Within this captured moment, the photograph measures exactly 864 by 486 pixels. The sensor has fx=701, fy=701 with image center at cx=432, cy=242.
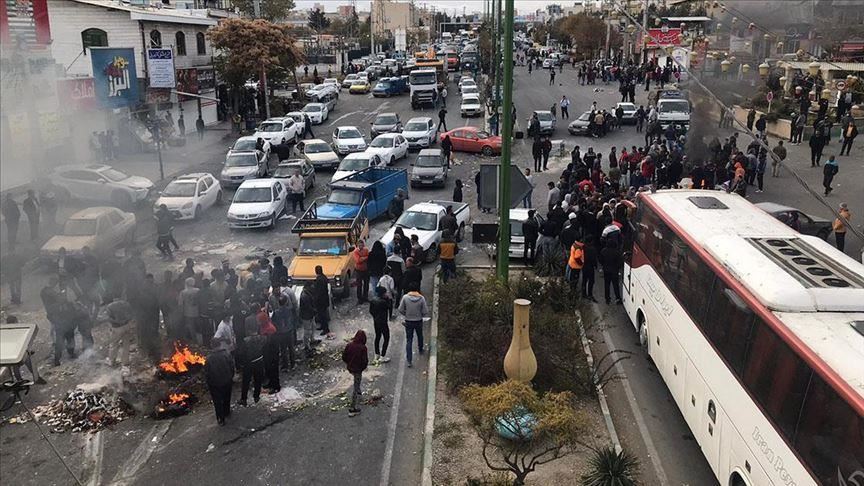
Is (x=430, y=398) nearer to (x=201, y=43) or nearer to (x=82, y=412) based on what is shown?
(x=82, y=412)

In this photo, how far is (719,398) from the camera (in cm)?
787

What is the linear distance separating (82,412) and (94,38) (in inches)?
993

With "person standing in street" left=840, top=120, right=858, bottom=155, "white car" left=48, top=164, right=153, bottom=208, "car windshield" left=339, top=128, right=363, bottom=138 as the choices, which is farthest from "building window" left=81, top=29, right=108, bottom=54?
"person standing in street" left=840, top=120, right=858, bottom=155

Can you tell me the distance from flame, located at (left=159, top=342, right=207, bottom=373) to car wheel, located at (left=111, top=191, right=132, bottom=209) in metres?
12.1

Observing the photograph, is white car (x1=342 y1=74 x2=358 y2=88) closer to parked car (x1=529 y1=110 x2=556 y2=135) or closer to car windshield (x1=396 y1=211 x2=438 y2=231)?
parked car (x1=529 y1=110 x2=556 y2=135)

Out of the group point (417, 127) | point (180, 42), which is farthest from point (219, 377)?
point (180, 42)

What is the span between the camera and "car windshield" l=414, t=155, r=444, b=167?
25906 mm

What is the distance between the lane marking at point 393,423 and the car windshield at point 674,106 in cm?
2514

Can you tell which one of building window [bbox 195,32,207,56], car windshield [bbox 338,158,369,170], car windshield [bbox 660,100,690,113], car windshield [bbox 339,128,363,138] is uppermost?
building window [bbox 195,32,207,56]

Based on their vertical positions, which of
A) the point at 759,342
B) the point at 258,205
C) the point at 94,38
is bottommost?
the point at 258,205

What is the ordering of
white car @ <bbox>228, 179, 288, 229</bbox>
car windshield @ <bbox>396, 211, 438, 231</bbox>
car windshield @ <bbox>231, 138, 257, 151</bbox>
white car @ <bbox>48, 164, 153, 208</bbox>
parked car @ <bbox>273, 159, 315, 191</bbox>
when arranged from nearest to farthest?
car windshield @ <bbox>396, 211, 438, 231</bbox> < white car @ <bbox>228, 179, 288, 229</bbox> < white car @ <bbox>48, 164, 153, 208</bbox> < parked car @ <bbox>273, 159, 315, 191</bbox> < car windshield @ <bbox>231, 138, 257, 151</bbox>

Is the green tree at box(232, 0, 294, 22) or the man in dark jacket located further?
the green tree at box(232, 0, 294, 22)

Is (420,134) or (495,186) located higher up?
(495,186)

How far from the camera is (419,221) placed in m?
17.9
